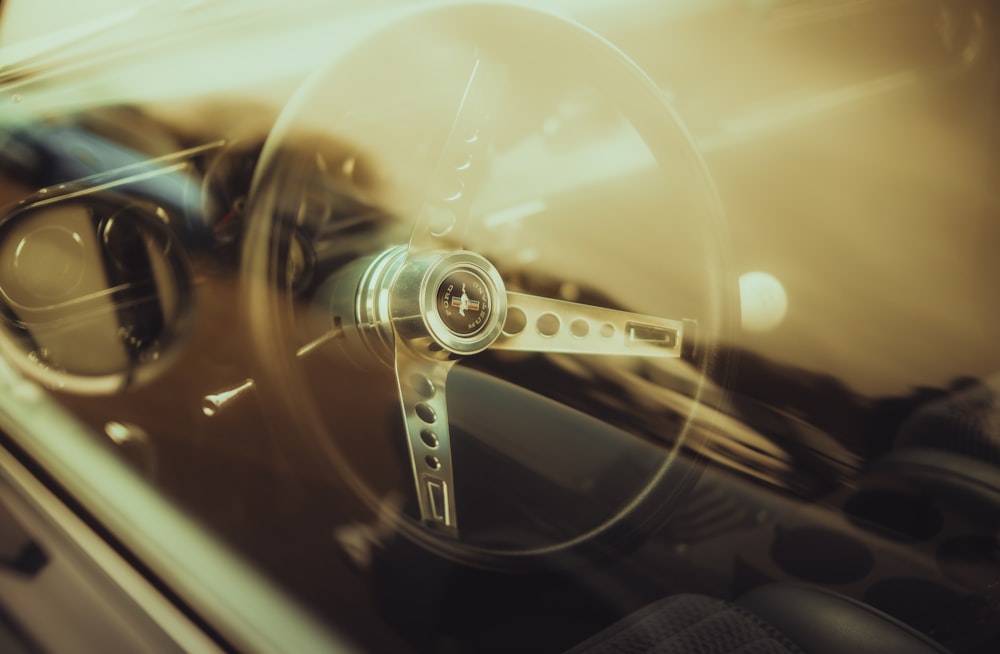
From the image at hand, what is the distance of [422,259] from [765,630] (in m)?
0.67

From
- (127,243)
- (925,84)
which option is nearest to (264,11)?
(127,243)

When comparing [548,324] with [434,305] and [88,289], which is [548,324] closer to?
[434,305]

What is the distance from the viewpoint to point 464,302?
3.14 ft

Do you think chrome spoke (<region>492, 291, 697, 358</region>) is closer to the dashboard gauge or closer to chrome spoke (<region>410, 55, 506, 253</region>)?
chrome spoke (<region>410, 55, 506, 253</region>)

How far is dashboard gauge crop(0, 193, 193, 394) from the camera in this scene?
1.04m

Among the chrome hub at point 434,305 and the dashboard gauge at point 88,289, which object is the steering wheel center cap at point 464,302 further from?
the dashboard gauge at point 88,289

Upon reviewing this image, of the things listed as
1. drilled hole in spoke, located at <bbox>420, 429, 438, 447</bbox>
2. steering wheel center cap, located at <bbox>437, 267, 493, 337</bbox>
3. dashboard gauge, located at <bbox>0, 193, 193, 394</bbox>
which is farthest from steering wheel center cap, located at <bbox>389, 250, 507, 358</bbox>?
dashboard gauge, located at <bbox>0, 193, 193, 394</bbox>

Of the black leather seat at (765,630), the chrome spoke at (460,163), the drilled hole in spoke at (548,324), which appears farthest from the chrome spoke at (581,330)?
the black leather seat at (765,630)

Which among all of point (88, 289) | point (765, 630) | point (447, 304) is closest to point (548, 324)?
point (447, 304)

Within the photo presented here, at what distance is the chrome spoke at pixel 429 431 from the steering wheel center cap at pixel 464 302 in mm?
60

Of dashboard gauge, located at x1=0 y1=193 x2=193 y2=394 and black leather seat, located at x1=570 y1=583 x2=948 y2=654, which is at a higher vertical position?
black leather seat, located at x1=570 y1=583 x2=948 y2=654

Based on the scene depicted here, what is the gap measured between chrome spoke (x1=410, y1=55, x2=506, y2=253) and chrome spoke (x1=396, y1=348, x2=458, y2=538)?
15 centimetres

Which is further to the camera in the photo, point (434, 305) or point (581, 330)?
point (581, 330)

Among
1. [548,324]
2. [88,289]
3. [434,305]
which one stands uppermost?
[548,324]
